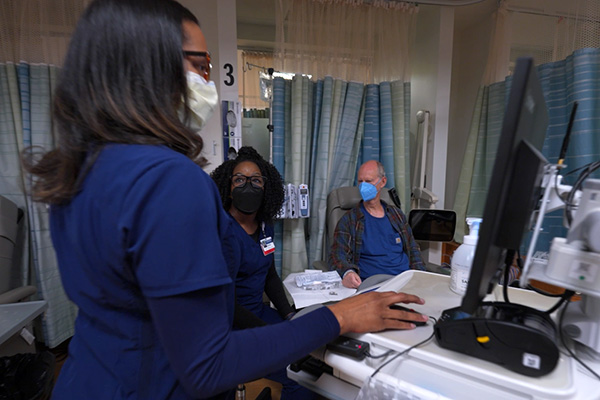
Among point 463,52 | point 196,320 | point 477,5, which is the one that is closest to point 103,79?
point 196,320

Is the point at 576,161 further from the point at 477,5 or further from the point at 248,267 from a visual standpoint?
the point at 248,267

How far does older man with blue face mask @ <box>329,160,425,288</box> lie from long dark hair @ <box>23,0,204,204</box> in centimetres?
152

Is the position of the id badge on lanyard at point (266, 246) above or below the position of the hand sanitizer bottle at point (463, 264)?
below

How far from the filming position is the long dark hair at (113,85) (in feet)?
1.55

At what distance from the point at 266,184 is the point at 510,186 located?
1.53 metres

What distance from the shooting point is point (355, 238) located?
6.28 feet

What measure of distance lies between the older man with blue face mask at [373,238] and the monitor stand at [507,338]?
1282 millimetres

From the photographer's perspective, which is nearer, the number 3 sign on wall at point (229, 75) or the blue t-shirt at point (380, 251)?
the blue t-shirt at point (380, 251)

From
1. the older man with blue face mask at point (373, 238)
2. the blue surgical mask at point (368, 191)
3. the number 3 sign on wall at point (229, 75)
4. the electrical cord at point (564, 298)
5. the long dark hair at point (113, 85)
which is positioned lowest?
the older man with blue face mask at point (373, 238)

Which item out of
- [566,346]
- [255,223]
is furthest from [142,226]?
[255,223]

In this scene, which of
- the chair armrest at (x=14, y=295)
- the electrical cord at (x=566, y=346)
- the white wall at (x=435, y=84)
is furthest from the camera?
the white wall at (x=435, y=84)

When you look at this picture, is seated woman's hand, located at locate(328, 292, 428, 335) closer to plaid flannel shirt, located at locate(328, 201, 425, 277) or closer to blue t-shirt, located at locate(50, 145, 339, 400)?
blue t-shirt, located at locate(50, 145, 339, 400)

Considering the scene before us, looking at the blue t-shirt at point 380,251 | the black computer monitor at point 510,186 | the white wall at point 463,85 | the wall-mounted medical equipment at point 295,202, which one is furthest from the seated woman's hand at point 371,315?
the white wall at point 463,85

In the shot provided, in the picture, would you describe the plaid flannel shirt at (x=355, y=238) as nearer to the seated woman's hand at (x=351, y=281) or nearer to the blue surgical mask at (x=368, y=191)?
the blue surgical mask at (x=368, y=191)
